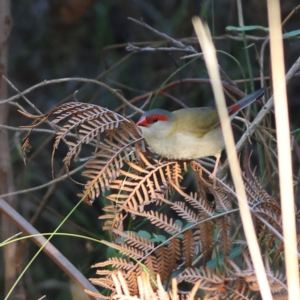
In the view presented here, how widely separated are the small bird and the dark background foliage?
1429mm

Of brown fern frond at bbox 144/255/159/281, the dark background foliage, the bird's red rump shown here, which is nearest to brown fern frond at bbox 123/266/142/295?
brown fern frond at bbox 144/255/159/281

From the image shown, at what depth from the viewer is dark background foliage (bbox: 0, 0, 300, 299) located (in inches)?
130

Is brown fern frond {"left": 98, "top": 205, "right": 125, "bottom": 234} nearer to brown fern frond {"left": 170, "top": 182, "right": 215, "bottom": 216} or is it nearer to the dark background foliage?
brown fern frond {"left": 170, "top": 182, "right": 215, "bottom": 216}

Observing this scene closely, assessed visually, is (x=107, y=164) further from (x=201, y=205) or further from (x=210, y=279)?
(x=210, y=279)

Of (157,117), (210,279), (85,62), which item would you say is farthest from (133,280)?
(85,62)

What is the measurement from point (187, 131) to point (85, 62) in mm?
2199

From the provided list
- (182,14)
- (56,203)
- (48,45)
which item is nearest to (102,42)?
(48,45)

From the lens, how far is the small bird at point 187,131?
149 centimetres

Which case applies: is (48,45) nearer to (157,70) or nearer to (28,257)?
(157,70)

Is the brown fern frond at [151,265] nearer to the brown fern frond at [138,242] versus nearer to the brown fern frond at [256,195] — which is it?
the brown fern frond at [138,242]

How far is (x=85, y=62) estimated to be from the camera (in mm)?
3770

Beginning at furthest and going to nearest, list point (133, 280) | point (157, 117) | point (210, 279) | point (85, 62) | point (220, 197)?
1. point (85, 62)
2. point (157, 117)
3. point (220, 197)
4. point (133, 280)
5. point (210, 279)

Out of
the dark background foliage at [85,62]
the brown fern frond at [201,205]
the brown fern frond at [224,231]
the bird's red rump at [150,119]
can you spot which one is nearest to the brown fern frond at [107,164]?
the brown fern frond at [201,205]

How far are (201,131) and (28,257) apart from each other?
1912mm
